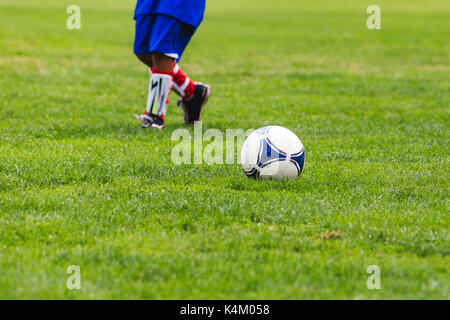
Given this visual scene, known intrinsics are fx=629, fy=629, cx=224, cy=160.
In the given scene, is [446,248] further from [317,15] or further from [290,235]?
[317,15]

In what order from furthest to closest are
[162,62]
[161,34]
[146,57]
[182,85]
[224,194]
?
[182,85] → [146,57] → [162,62] → [161,34] → [224,194]

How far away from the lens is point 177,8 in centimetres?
824

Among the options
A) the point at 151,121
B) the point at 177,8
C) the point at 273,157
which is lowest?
the point at 273,157

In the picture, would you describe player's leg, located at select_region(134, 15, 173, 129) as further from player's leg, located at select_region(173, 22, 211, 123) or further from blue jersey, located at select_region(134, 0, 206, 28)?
player's leg, located at select_region(173, 22, 211, 123)

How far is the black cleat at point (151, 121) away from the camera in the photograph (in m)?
8.59

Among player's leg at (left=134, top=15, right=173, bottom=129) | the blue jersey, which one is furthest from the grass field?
the blue jersey

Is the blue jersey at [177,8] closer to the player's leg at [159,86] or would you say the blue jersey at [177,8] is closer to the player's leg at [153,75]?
the player's leg at [153,75]

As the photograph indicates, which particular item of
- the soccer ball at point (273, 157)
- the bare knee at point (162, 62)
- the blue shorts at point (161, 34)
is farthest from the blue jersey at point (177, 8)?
the soccer ball at point (273, 157)

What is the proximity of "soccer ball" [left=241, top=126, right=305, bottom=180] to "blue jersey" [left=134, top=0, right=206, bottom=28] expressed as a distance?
2831 millimetres

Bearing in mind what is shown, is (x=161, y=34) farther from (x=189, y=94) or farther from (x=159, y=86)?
(x=189, y=94)

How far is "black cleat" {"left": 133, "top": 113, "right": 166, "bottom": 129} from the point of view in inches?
338

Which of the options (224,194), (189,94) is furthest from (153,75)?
(224,194)

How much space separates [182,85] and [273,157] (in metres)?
3.46
